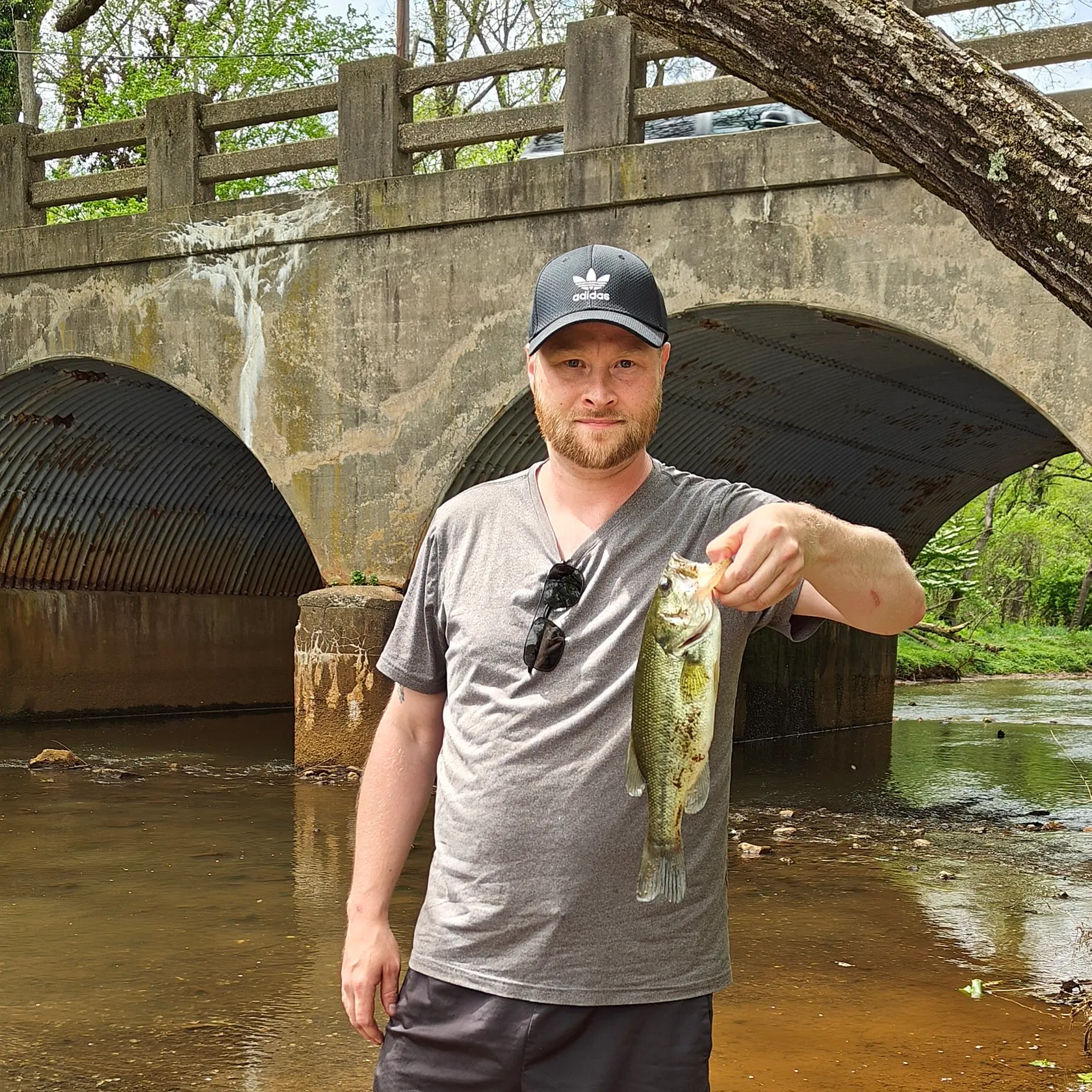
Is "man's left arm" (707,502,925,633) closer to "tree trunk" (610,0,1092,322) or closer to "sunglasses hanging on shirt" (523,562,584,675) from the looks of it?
"sunglasses hanging on shirt" (523,562,584,675)

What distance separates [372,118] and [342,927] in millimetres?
6725

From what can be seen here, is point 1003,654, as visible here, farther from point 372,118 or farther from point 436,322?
point 372,118

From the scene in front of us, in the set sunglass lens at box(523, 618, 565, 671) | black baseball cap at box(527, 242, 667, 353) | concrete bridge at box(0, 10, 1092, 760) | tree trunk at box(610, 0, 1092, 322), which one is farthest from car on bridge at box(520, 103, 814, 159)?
sunglass lens at box(523, 618, 565, 671)

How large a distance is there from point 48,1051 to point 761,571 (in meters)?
4.09

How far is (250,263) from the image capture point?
12195 millimetres

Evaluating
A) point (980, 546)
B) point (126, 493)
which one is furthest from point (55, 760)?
point (980, 546)

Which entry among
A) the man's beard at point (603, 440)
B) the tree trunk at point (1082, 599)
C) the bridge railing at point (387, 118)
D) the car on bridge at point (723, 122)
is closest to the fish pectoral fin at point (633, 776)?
the man's beard at point (603, 440)

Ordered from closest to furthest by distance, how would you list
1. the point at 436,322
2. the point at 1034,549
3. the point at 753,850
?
the point at 753,850, the point at 436,322, the point at 1034,549

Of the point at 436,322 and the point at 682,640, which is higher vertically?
the point at 436,322

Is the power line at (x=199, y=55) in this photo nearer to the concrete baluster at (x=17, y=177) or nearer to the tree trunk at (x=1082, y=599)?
the concrete baluster at (x=17, y=177)

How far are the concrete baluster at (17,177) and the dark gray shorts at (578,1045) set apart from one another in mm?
12715

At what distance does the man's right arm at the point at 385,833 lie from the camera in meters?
2.73

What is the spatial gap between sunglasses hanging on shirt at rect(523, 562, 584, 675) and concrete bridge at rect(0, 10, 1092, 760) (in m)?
6.87

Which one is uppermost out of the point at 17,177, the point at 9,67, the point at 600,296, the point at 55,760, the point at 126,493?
the point at 9,67
